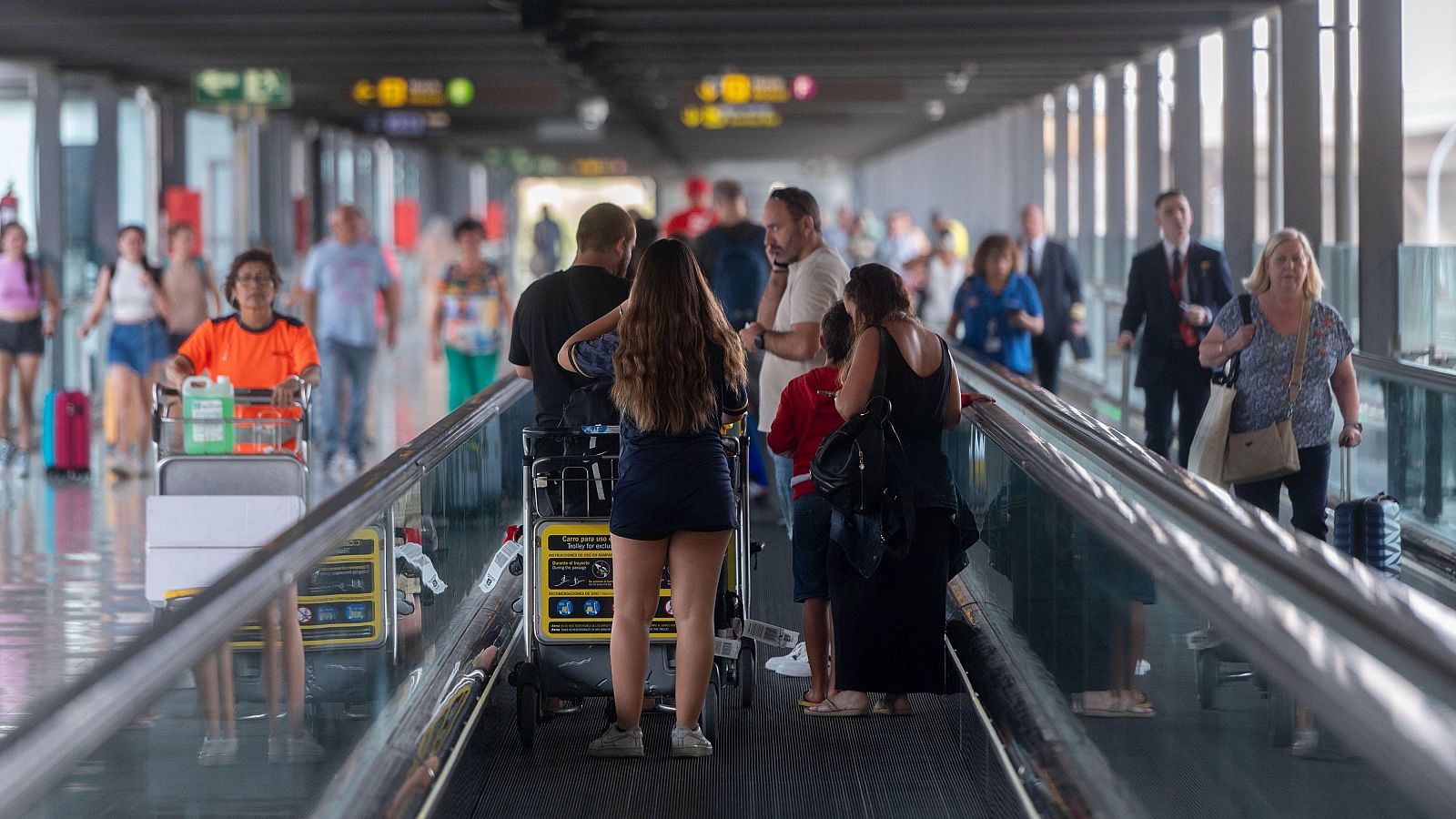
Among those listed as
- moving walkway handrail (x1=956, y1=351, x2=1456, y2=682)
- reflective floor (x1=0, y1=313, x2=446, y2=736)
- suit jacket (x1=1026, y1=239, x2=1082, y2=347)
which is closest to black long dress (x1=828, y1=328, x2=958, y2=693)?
moving walkway handrail (x1=956, y1=351, x2=1456, y2=682)

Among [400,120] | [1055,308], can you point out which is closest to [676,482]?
[1055,308]

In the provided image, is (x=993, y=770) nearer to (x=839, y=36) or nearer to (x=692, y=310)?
(x=692, y=310)

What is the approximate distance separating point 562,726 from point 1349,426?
330 cm

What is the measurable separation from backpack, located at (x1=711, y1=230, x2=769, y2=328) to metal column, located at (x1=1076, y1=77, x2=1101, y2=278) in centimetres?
1155

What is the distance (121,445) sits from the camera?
12.9 m

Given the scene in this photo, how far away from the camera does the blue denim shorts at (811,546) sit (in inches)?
232

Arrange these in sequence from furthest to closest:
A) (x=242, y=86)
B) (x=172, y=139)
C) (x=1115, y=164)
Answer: (x=172, y=139) → (x=1115, y=164) → (x=242, y=86)

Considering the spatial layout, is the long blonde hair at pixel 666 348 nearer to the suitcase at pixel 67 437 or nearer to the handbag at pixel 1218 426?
the handbag at pixel 1218 426

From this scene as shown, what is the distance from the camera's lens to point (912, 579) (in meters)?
5.63

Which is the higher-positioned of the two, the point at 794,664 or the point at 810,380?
the point at 810,380

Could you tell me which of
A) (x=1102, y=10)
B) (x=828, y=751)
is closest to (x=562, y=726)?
(x=828, y=751)

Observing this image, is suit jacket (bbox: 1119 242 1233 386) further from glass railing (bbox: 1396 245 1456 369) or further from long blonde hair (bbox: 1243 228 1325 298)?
long blonde hair (bbox: 1243 228 1325 298)

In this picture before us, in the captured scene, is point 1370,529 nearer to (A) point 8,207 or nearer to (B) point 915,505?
(B) point 915,505

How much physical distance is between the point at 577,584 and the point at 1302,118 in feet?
28.5
